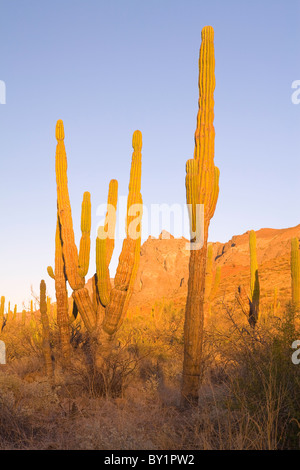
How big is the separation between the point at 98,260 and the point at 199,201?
168 inches

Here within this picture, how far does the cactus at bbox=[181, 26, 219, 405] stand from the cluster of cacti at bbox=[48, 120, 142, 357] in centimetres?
240

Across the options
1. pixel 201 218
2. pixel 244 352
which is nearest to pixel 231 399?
pixel 244 352

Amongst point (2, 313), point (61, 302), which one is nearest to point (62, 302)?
point (61, 302)

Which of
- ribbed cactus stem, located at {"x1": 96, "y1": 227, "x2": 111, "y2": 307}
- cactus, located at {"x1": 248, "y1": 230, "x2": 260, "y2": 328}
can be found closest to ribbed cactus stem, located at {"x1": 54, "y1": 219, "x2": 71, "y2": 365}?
ribbed cactus stem, located at {"x1": 96, "y1": 227, "x2": 111, "y2": 307}

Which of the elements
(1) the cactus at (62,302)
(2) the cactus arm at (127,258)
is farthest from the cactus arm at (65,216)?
(2) the cactus arm at (127,258)

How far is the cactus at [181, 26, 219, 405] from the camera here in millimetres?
7172

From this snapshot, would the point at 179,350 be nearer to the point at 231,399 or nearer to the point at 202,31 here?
the point at 231,399

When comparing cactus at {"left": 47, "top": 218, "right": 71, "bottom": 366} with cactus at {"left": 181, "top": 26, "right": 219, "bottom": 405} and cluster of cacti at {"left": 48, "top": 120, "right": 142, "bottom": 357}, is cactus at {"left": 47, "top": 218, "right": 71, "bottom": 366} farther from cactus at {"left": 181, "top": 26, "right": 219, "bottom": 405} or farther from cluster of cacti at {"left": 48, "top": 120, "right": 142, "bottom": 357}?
cactus at {"left": 181, "top": 26, "right": 219, "bottom": 405}

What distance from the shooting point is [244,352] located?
6617mm

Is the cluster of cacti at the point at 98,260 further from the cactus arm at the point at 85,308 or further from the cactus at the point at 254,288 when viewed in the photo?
the cactus at the point at 254,288

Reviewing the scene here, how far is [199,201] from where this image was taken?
7.75m

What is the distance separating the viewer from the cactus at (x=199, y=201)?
23.5 feet

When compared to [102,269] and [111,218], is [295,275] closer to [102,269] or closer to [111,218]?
[111,218]

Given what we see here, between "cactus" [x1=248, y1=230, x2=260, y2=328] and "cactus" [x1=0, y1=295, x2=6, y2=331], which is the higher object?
"cactus" [x1=248, y1=230, x2=260, y2=328]
